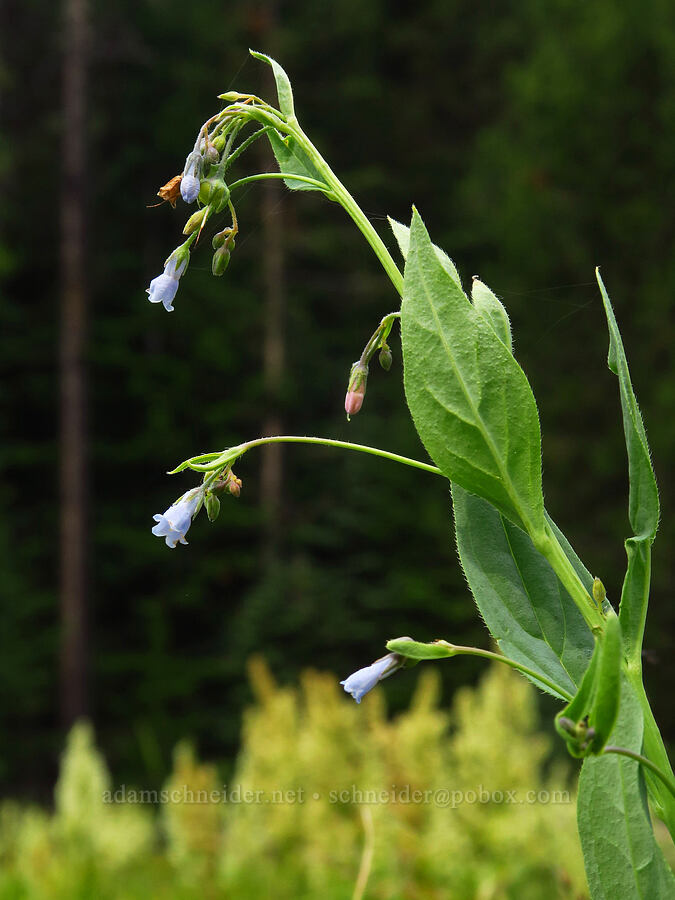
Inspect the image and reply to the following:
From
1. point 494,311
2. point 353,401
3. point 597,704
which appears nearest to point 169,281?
point 353,401

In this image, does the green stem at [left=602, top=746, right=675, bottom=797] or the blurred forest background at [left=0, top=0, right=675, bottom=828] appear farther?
the blurred forest background at [left=0, top=0, right=675, bottom=828]

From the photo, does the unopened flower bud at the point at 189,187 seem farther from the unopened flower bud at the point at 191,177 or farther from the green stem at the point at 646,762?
the green stem at the point at 646,762

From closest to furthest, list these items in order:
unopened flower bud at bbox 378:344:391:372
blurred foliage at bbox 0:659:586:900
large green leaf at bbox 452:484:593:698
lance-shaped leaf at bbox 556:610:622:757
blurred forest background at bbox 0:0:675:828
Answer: lance-shaped leaf at bbox 556:610:622:757
large green leaf at bbox 452:484:593:698
unopened flower bud at bbox 378:344:391:372
blurred foliage at bbox 0:659:586:900
blurred forest background at bbox 0:0:675:828

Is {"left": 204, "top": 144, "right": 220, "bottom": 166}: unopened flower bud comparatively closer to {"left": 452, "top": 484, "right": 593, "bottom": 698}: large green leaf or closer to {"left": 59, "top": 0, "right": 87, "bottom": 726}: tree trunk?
{"left": 452, "top": 484, "right": 593, "bottom": 698}: large green leaf

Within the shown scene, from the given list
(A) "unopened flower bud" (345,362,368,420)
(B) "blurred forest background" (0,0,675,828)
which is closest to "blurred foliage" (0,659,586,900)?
(A) "unopened flower bud" (345,362,368,420)

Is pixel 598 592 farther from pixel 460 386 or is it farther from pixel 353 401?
pixel 353 401

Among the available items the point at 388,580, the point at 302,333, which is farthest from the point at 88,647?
the point at 302,333
